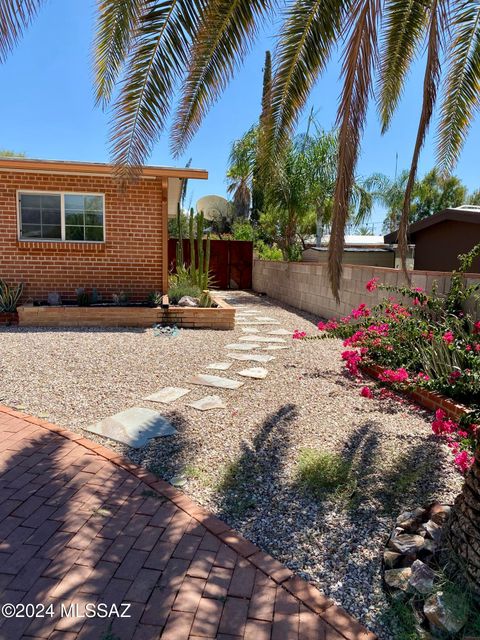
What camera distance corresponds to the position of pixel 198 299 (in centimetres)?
1030

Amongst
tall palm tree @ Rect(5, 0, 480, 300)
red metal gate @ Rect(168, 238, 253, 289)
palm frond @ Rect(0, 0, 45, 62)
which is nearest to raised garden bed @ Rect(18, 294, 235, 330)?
tall palm tree @ Rect(5, 0, 480, 300)

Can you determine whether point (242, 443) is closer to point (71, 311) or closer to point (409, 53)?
point (409, 53)

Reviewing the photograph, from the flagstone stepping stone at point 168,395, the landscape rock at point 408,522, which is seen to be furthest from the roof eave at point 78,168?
the landscape rock at point 408,522

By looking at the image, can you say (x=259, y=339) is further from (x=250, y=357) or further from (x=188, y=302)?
(x=188, y=302)

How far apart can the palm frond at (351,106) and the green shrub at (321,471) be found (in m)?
1.38

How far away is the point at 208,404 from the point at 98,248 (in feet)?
20.3

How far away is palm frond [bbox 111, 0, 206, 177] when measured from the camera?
3803mm

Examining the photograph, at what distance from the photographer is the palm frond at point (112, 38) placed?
3.69 metres

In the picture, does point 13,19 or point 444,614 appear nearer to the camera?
point 444,614

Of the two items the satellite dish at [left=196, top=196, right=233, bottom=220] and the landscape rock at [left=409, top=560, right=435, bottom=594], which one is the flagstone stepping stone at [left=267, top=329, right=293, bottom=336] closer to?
the landscape rock at [left=409, top=560, right=435, bottom=594]

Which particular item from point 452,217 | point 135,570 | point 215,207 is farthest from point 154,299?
point 215,207

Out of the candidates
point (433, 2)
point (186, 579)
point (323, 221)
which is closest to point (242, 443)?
point (186, 579)

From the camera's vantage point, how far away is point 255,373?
6320 millimetres

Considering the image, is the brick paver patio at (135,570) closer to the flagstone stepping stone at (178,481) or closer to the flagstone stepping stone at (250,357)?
the flagstone stepping stone at (178,481)
